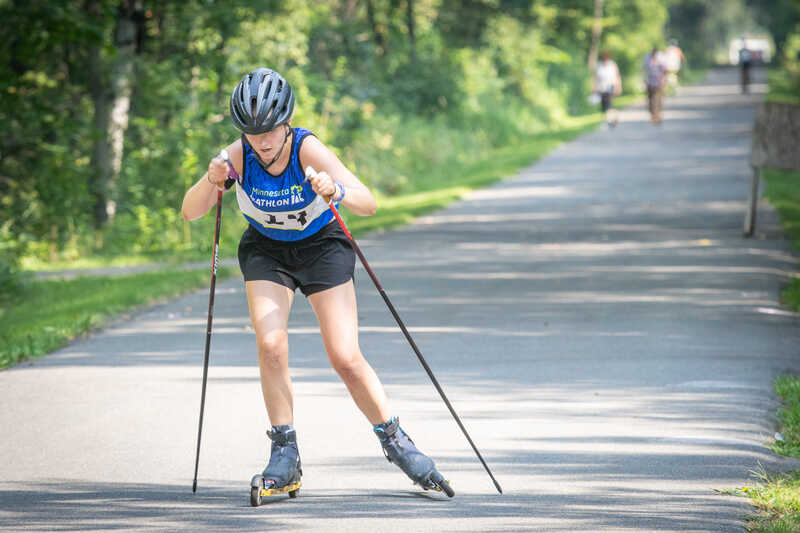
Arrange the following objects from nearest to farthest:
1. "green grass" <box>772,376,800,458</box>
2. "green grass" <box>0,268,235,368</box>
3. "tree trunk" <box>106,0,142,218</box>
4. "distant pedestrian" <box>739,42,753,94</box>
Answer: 1. "green grass" <box>772,376,800,458</box>
2. "green grass" <box>0,268,235,368</box>
3. "tree trunk" <box>106,0,142,218</box>
4. "distant pedestrian" <box>739,42,753,94</box>

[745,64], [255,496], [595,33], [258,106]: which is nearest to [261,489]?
[255,496]

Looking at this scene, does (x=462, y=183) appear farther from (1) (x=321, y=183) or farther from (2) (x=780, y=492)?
(1) (x=321, y=183)

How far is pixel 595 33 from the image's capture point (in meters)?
56.1

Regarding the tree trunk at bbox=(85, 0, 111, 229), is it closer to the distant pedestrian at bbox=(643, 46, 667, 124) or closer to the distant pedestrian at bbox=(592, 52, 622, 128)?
the distant pedestrian at bbox=(592, 52, 622, 128)

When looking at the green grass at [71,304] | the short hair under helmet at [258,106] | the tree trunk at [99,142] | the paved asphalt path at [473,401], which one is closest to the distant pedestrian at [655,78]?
the tree trunk at [99,142]

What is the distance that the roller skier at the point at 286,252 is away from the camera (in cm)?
528

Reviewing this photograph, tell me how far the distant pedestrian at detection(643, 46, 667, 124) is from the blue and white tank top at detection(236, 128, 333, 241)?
2832cm

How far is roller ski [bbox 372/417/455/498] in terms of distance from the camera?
17.9ft

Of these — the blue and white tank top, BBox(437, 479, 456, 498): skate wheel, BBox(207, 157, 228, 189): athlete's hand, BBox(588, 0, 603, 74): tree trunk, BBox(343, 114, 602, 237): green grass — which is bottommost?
BBox(343, 114, 602, 237): green grass

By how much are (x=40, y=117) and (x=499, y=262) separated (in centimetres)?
721

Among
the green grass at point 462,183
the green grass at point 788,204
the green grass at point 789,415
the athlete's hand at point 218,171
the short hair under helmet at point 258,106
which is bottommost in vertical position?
the green grass at point 788,204

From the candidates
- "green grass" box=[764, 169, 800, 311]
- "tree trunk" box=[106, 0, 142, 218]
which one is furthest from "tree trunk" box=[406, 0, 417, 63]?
"tree trunk" box=[106, 0, 142, 218]

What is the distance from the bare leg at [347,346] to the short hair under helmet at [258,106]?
788 millimetres

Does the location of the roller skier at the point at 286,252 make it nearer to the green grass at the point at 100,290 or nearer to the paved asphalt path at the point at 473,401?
the paved asphalt path at the point at 473,401
